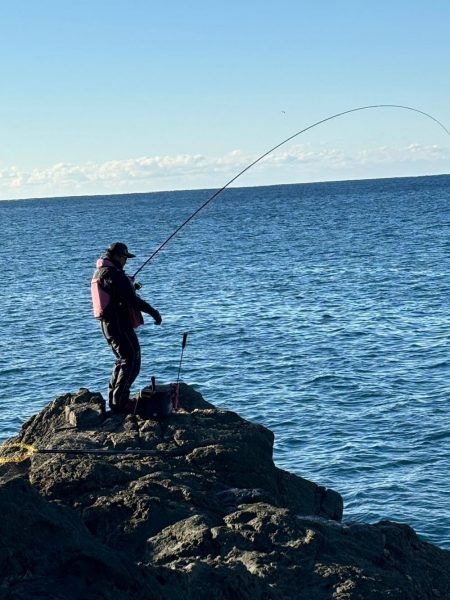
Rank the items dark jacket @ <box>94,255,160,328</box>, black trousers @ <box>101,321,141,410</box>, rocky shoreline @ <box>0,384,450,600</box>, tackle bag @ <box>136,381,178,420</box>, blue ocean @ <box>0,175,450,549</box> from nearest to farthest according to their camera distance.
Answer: rocky shoreline @ <box>0,384,450,600</box> < tackle bag @ <box>136,381,178,420</box> < dark jacket @ <box>94,255,160,328</box> < black trousers @ <box>101,321,141,410</box> < blue ocean @ <box>0,175,450,549</box>

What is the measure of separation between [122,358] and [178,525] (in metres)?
3.43

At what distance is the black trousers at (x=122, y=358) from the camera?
11.6 meters

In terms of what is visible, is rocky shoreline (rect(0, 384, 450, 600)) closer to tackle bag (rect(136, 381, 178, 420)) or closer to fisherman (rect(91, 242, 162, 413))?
tackle bag (rect(136, 381, 178, 420))

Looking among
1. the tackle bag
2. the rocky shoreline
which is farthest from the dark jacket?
the rocky shoreline

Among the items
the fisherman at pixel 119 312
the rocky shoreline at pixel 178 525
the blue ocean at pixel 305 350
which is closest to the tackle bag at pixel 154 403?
the rocky shoreline at pixel 178 525

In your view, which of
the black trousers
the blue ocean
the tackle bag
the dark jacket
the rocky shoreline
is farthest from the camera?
the blue ocean

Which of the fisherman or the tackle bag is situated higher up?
the fisherman

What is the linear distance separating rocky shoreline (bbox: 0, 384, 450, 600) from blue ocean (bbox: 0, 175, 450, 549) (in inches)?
243

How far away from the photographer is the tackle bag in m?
11.2

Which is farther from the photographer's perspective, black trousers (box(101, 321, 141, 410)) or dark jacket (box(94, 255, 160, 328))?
black trousers (box(101, 321, 141, 410))

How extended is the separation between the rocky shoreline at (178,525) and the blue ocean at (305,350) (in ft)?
20.3

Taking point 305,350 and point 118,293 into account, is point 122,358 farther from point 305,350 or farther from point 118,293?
point 305,350

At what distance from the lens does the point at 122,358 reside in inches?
463

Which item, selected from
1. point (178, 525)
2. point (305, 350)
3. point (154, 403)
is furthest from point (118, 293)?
point (305, 350)
